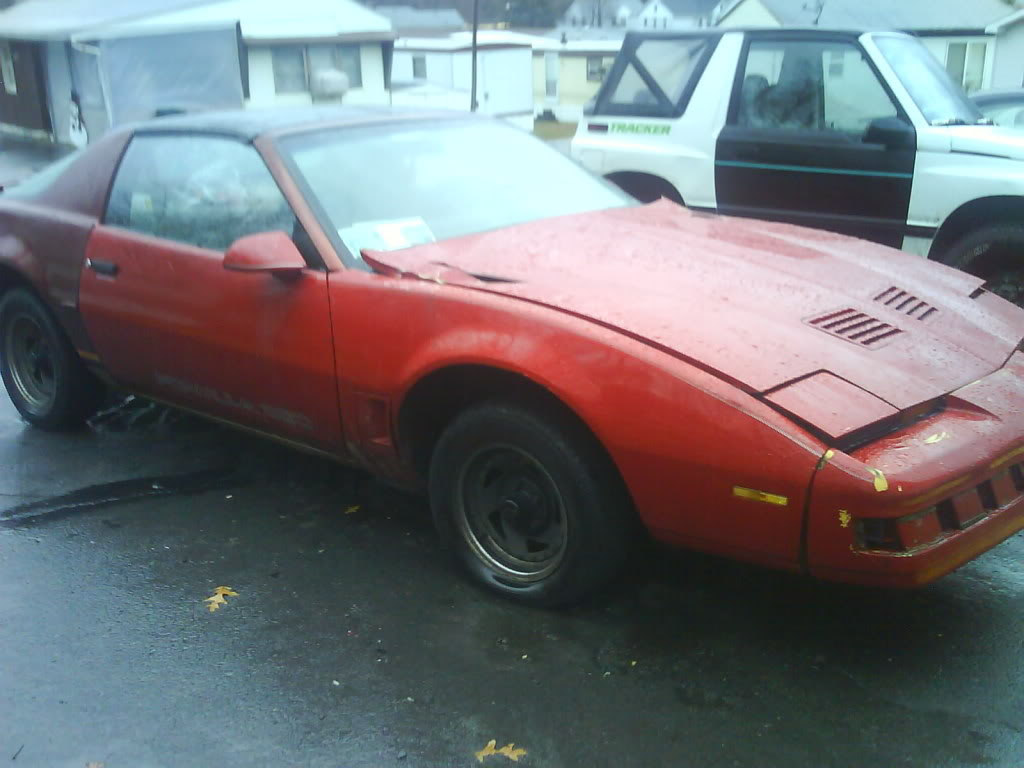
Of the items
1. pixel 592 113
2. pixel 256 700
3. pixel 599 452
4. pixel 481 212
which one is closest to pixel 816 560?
pixel 599 452

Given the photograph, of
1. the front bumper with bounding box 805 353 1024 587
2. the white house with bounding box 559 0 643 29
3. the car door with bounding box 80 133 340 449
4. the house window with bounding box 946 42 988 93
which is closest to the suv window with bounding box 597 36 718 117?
the car door with bounding box 80 133 340 449

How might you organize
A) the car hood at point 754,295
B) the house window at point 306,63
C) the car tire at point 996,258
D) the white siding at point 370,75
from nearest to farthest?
the car hood at point 754,295 < the car tire at point 996,258 < the house window at point 306,63 < the white siding at point 370,75

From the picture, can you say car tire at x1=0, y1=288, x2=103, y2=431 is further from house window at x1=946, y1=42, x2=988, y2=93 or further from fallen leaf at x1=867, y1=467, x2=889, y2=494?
house window at x1=946, y1=42, x2=988, y2=93

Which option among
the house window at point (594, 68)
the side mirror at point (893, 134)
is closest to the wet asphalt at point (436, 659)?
the side mirror at point (893, 134)

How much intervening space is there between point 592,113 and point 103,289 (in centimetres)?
376

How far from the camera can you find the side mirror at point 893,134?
5711 mm

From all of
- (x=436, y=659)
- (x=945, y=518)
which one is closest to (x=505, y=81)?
(x=436, y=659)

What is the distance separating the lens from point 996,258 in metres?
5.54

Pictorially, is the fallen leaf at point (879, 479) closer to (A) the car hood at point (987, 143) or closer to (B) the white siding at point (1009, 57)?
(A) the car hood at point (987, 143)

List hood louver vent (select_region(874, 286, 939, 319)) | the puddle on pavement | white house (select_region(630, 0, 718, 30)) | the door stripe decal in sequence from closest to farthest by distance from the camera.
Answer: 1. hood louver vent (select_region(874, 286, 939, 319))
2. the puddle on pavement
3. the door stripe decal
4. white house (select_region(630, 0, 718, 30))

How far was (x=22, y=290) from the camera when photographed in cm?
495

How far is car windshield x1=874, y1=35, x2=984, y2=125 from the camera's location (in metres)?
5.88

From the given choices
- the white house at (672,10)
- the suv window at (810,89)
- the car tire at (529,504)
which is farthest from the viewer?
the white house at (672,10)

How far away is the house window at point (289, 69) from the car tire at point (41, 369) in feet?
87.6
